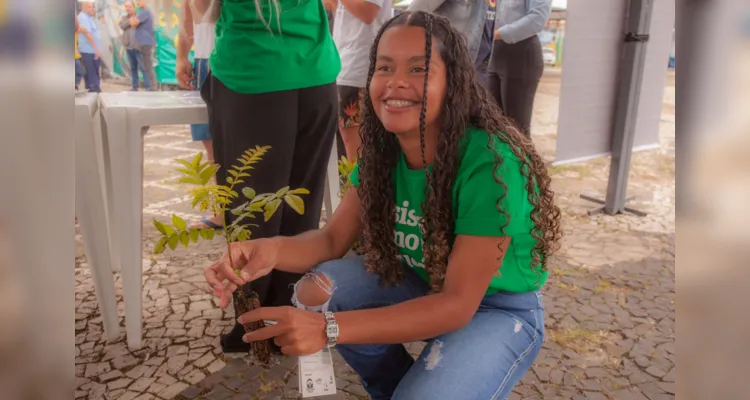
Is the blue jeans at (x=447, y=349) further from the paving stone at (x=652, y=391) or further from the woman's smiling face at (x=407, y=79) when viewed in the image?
the paving stone at (x=652, y=391)

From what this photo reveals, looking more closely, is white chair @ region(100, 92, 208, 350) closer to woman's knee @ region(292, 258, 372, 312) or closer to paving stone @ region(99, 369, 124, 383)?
paving stone @ region(99, 369, 124, 383)

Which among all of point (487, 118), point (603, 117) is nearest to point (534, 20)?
point (603, 117)

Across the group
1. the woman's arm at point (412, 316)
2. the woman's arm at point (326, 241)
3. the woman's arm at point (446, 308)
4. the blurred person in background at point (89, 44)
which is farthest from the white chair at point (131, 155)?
the blurred person in background at point (89, 44)

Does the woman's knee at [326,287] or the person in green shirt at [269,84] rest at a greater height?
the person in green shirt at [269,84]

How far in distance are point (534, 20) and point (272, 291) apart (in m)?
2.27

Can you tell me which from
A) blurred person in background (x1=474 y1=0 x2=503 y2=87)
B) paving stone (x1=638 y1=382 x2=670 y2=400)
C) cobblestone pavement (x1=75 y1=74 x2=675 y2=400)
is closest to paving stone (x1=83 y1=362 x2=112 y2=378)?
cobblestone pavement (x1=75 y1=74 x2=675 y2=400)

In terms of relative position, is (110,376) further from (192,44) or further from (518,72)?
(518,72)

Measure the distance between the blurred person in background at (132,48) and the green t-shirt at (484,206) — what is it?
7.05 metres

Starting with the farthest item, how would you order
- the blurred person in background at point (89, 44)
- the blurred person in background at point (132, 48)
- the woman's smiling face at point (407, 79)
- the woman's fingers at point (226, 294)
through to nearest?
the blurred person in background at point (132, 48) < the blurred person in background at point (89, 44) < the woman's smiling face at point (407, 79) < the woman's fingers at point (226, 294)

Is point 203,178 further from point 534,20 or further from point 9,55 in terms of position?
point 534,20

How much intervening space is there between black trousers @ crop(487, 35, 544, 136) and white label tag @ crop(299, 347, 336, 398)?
2.62m

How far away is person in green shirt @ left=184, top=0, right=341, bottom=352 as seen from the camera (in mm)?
1770

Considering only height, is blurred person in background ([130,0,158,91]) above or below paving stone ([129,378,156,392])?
above

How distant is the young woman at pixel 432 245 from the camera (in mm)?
1221
